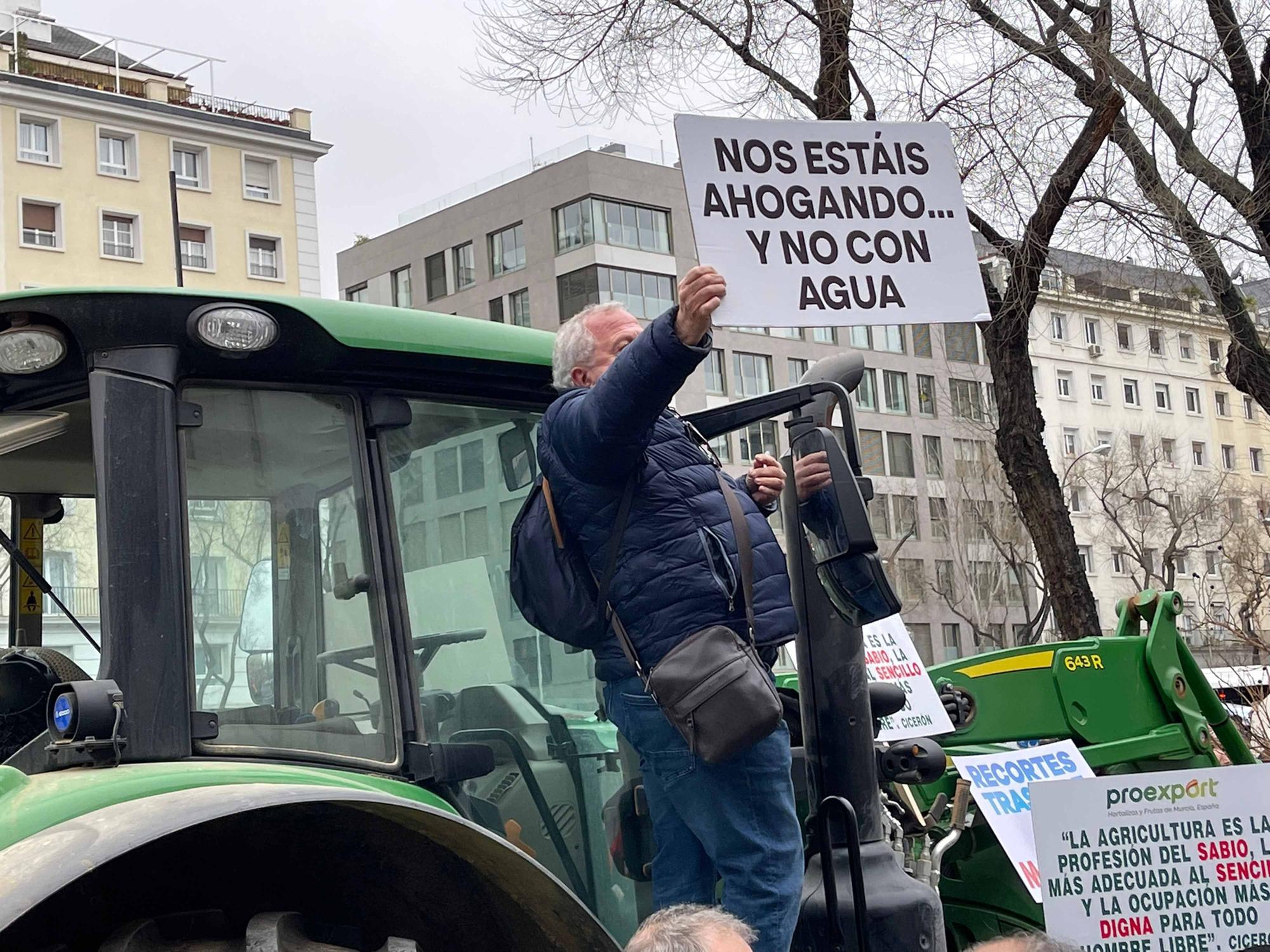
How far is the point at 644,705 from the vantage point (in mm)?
3162

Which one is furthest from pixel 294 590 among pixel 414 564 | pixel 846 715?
pixel 846 715

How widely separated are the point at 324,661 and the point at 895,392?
6029 cm

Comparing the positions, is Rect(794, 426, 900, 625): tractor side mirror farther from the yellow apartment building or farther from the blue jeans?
the yellow apartment building

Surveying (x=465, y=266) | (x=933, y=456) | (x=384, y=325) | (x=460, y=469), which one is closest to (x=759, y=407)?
(x=460, y=469)

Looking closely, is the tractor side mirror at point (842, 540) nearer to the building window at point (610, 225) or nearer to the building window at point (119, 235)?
the building window at point (119, 235)

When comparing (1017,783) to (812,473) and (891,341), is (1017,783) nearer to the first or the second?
(812,473)

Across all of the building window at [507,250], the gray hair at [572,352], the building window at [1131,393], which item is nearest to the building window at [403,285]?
the building window at [507,250]

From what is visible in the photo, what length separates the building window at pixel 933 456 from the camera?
61.5 meters

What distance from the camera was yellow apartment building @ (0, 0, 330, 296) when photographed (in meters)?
44.8

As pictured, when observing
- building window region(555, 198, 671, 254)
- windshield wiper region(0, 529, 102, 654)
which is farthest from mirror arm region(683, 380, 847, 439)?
building window region(555, 198, 671, 254)

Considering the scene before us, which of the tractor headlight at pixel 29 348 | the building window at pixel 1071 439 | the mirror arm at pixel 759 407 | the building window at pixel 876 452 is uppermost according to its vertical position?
the building window at pixel 1071 439

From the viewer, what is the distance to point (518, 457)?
337 centimetres

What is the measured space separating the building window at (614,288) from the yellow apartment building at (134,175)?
8206 mm

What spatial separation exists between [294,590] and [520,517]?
1.76 ft
